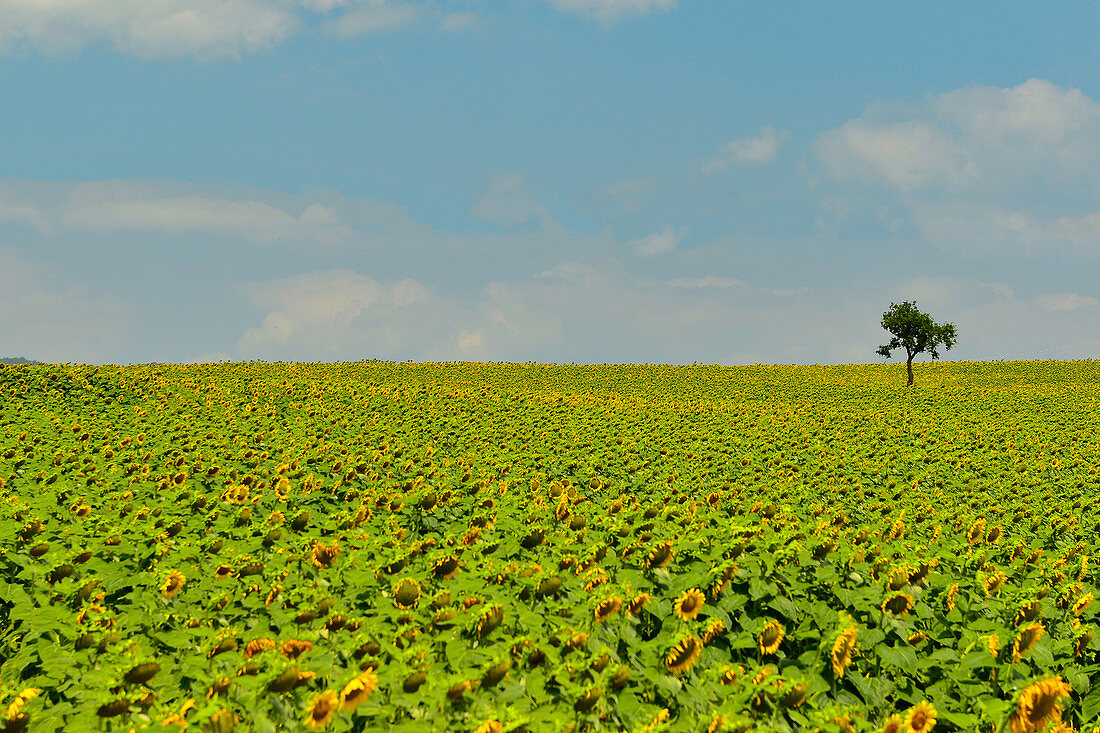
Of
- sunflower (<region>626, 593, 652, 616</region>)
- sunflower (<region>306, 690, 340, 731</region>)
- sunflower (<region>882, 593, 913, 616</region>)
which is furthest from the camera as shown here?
sunflower (<region>882, 593, 913, 616</region>)

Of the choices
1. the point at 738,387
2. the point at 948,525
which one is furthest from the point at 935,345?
the point at 948,525

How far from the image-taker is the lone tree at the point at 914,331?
4272 cm

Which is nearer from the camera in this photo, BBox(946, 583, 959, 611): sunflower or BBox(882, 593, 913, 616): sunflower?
BBox(882, 593, 913, 616): sunflower

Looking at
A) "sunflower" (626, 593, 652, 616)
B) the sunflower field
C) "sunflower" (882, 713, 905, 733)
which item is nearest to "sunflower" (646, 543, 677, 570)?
the sunflower field

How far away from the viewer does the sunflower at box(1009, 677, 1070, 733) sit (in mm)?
4023

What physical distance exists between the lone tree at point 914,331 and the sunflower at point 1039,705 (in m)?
42.6

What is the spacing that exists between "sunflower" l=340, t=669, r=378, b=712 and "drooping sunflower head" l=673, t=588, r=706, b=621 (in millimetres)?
2325

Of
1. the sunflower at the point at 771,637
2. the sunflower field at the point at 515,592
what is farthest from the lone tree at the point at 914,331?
the sunflower at the point at 771,637

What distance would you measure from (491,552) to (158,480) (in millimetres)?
6484

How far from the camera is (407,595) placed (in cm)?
556

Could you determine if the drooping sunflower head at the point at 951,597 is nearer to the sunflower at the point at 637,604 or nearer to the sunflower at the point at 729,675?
the sunflower at the point at 729,675

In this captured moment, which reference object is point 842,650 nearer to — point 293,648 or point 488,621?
point 488,621

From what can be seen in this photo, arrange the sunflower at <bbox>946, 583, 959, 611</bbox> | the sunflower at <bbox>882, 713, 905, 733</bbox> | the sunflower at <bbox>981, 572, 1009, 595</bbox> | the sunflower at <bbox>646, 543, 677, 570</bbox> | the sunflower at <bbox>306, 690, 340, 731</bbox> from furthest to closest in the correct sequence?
the sunflower at <bbox>981, 572, 1009, 595</bbox> → the sunflower at <bbox>646, 543, 677, 570</bbox> → the sunflower at <bbox>946, 583, 959, 611</bbox> → the sunflower at <bbox>306, 690, 340, 731</bbox> → the sunflower at <bbox>882, 713, 905, 733</bbox>

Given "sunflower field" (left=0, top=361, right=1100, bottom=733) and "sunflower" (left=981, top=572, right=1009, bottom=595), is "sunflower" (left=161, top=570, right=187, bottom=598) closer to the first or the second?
"sunflower field" (left=0, top=361, right=1100, bottom=733)
